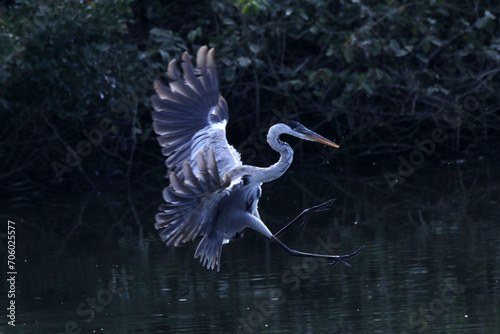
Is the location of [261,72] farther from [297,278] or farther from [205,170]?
[205,170]

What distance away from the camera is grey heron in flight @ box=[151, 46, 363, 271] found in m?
6.32

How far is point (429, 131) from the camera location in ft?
47.8

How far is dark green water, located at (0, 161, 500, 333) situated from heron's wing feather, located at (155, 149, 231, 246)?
49 centimetres

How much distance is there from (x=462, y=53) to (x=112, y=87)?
524 centimetres

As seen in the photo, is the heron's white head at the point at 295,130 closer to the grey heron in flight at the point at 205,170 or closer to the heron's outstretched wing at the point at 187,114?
the grey heron in flight at the point at 205,170

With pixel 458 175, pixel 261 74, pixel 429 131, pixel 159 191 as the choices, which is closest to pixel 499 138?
pixel 429 131

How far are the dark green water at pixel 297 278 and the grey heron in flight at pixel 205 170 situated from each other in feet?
1.19

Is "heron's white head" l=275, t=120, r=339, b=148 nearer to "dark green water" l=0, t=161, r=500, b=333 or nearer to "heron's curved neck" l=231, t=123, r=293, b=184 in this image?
"heron's curved neck" l=231, t=123, r=293, b=184

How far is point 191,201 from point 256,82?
839cm

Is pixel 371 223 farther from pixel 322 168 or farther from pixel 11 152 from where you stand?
pixel 11 152

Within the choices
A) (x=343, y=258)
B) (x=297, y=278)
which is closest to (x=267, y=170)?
(x=297, y=278)

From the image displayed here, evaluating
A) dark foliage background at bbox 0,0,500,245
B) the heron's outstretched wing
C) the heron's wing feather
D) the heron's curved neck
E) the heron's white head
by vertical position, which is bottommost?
the heron's wing feather

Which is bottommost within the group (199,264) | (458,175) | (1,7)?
(199,264)

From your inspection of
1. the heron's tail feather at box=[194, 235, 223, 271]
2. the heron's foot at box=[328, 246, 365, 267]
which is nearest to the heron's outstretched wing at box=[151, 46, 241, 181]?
the heron's tail feather at box=[194, 235, 223, 271]
